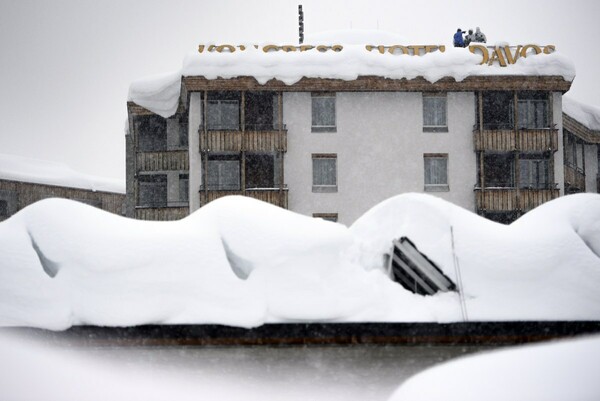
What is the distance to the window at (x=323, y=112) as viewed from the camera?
2878 centimetres

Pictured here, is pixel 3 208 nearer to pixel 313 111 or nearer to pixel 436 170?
pixel 313 111

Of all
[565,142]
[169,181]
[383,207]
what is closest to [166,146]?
[169,181]

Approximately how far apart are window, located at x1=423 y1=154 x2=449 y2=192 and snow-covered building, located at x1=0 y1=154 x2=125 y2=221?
1061 inches

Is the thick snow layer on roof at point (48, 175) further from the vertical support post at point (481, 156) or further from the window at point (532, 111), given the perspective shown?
the window at point (532, 111)

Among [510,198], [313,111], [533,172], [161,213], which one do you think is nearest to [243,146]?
[313,111]

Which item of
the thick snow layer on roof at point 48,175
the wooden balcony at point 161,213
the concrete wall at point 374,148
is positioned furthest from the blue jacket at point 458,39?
the thick snow layer on roof at point 48,175

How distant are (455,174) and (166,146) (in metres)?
14.1

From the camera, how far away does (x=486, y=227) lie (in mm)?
8344

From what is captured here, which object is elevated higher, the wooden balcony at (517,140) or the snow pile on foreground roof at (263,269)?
the wooden balcony at (517,140)

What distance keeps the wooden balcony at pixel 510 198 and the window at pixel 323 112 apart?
6.94 meters

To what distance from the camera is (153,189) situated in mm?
32906

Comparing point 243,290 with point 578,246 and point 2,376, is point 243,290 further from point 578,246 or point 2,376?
point 578,246

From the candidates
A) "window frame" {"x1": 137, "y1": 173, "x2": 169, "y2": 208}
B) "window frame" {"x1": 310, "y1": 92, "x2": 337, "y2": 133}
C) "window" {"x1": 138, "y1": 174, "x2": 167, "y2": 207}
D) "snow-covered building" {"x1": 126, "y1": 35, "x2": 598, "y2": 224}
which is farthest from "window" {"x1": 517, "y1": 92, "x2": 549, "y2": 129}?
"window" {"x1": 138, "y1": 174, "x2": 167, "y2": 207}

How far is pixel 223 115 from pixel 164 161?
4469 millimetres
